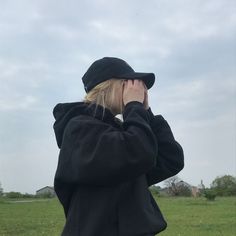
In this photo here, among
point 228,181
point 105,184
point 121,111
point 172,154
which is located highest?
point 228,181

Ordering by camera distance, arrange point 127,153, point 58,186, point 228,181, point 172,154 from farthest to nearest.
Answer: point 228,181 → point 172,154 → point 58,186 → point 127,153

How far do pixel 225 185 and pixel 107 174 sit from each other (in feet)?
223

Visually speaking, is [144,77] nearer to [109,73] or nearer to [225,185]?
[109,73]

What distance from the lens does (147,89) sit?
258cm

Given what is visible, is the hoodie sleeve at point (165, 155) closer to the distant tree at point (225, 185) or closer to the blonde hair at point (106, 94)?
the blonde hair at point (106, 94)

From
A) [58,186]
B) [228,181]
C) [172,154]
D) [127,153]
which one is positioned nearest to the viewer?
[127,153]

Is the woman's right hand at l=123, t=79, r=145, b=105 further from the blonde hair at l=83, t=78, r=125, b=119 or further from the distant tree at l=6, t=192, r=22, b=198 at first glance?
the distant tree at l=6, t=192, r=22, b=198

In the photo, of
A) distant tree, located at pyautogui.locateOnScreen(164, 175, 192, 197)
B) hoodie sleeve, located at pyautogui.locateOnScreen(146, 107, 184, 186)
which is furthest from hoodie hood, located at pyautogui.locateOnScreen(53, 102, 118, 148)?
distant tree, located at pyautogui.locateOnScreen(164, 175, 192, 197)

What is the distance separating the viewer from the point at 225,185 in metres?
68.0

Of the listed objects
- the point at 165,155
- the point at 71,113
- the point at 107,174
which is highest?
the point at 71,113

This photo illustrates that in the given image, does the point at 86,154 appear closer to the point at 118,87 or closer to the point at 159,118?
the point at 118,87

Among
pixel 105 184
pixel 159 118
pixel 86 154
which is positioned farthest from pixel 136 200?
pixel 159 118

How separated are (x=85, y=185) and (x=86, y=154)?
0.17 meters

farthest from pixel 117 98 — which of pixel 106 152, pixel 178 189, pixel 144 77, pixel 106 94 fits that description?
pixel 178 189
